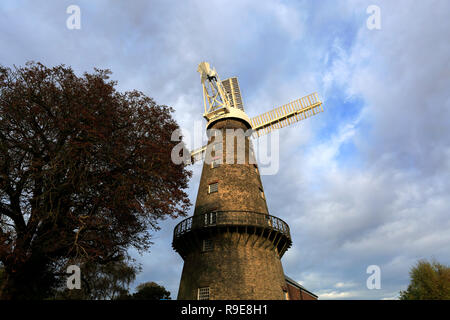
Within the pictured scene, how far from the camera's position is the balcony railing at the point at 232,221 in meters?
20.2

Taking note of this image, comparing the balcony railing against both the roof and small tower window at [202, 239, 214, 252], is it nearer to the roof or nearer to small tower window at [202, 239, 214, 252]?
small tower window at [202, 239, 214, 252]

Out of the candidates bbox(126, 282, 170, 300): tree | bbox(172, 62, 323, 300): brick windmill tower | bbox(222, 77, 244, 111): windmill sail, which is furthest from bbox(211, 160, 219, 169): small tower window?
bbox(126, 282, 170, 300): tree

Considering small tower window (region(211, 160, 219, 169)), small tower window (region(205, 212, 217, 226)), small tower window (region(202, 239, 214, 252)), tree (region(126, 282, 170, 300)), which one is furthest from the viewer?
tree (region(126, 282, 170, 300))

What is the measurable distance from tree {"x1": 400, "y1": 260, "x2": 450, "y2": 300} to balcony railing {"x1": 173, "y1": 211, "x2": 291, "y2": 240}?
27915 mm

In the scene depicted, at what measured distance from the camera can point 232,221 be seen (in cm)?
2025

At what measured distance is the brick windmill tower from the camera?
62.6 ft

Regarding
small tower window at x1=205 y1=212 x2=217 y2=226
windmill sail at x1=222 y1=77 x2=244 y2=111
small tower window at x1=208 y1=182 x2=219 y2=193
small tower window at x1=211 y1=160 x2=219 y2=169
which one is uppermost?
windmill sail at x1=222 y1=77 x2=244 y2=111

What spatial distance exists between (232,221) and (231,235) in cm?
97

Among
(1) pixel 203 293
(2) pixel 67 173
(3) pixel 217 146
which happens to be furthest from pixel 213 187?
(2) pixel 67 173

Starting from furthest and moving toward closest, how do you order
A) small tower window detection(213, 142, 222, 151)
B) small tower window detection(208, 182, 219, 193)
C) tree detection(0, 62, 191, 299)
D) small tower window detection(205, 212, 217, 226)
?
1. small tower window detection(213, 142, 222, 151)
2. small tower window detection(208, 182, 219, 193)
3. small tower window detection(205, 212, 217, 226)
4. tree detection(0, 62, 191, 299)

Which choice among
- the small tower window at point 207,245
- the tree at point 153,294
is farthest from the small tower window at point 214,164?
the tree at point 153,294

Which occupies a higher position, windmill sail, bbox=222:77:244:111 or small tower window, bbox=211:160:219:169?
windmill sail, bbox=222:77:244:111

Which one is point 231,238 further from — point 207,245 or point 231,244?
point 207,245

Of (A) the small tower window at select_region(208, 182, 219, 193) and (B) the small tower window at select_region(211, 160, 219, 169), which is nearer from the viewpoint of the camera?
(A) the small tower window at select_region(208, 182, 219, 193)
